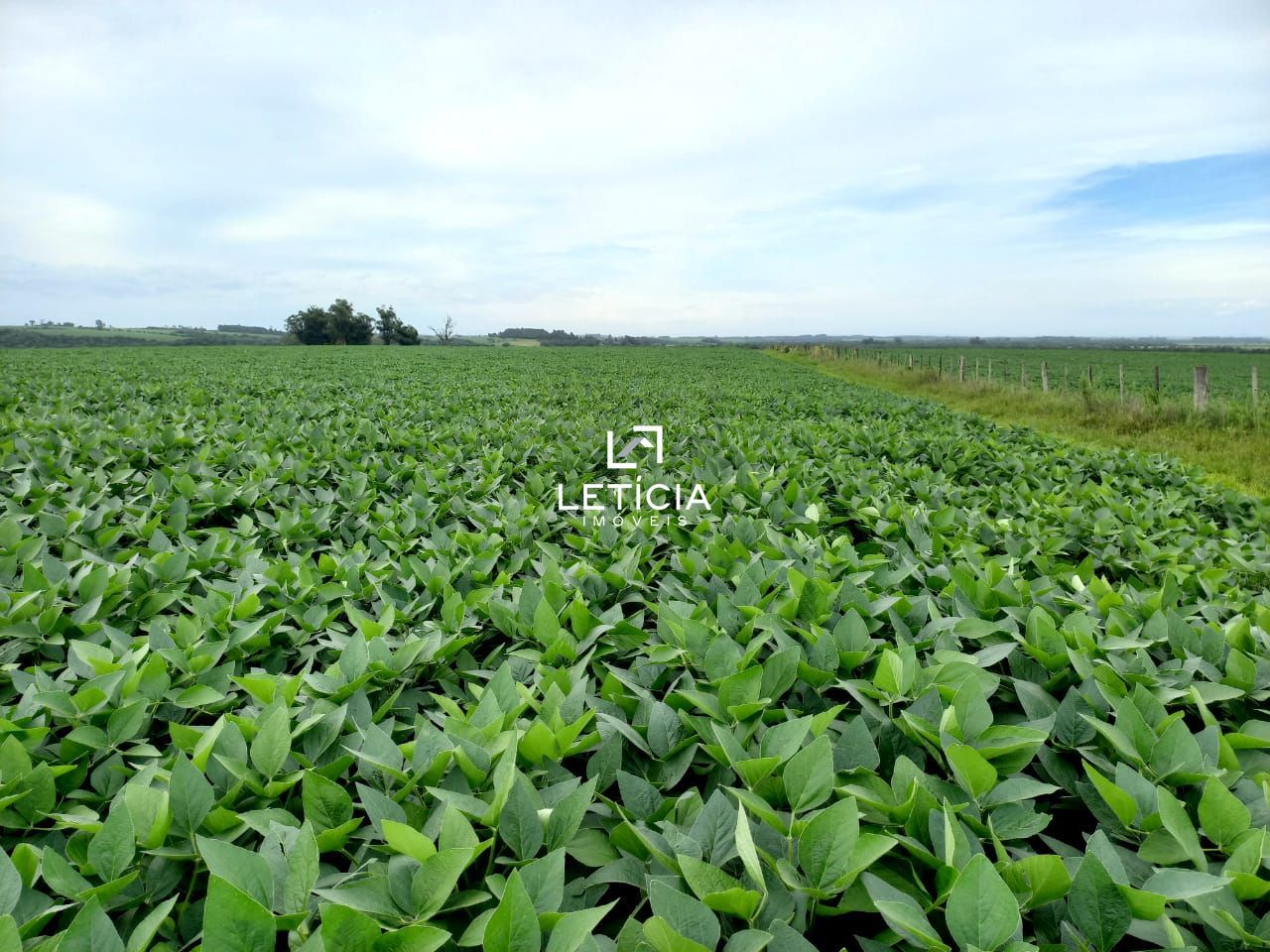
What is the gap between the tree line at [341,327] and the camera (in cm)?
8031

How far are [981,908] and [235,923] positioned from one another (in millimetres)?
1171

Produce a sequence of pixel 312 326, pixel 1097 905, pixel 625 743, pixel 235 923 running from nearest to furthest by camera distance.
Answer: pixel 235 923 → pixel 1097 905 → pixel 625 743 → pixel 312 326

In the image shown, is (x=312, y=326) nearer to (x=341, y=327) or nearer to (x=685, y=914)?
(x=341, y=327)

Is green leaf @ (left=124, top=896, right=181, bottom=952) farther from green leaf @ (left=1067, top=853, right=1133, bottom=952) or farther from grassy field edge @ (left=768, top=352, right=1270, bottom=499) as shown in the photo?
grassy field edge @ (left=768, top=352, right=1270, bottom=499)

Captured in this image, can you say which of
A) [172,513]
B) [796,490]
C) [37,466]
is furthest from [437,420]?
[796,490]

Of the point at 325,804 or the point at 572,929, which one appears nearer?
the point at 572,929

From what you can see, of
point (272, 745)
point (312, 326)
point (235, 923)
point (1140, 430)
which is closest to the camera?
point (235, 923)

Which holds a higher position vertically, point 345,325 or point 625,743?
point 345,325

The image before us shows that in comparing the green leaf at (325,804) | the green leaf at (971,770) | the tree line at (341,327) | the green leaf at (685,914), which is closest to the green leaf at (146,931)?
the green leaf at (325,804)

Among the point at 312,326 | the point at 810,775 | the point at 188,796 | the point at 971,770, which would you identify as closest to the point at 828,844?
the point at 810,775

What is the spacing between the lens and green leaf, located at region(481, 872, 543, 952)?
99 centimetres

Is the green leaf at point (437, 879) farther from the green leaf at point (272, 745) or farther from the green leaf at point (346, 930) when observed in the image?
the green leaf at point (272, 745)

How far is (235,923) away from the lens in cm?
99

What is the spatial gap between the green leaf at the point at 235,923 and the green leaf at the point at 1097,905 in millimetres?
1334
